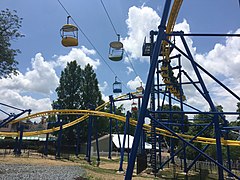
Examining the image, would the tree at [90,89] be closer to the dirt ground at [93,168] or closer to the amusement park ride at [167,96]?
the amusement park ride at [167,96]

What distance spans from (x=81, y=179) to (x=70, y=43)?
22.8 feet

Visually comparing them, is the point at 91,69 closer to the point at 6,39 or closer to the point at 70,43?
the point at 6,39

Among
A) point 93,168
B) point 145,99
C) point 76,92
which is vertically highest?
point 76,92

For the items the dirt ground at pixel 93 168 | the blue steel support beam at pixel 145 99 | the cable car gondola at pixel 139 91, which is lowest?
the dirt ground at pixel 93 168

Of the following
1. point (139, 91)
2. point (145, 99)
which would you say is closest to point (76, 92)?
point (139, 91)

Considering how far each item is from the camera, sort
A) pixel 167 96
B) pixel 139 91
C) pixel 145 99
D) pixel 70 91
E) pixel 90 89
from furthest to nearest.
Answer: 1. pixel 90 89
2. pixel 70 91
3. pixel 139 91
4. pixel 167 96
5. pixel 145 99

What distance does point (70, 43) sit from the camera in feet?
40.1

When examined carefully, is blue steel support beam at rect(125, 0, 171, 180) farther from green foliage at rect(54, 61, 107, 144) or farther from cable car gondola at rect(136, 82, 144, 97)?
green foliage at rect(54, 61, 107, 144)

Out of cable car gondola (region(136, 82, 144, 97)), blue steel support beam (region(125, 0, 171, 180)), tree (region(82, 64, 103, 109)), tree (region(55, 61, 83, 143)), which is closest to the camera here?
blue steel support beam (region(125, 0, 171, 180))

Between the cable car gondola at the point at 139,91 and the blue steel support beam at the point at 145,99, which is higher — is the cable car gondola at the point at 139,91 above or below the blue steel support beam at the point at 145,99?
above

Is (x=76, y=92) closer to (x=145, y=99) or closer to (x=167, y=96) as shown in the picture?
(x=167, y=96)

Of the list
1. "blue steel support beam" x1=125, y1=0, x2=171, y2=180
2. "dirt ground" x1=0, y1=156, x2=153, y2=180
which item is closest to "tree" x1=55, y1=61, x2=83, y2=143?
"dirt ground" x1=0, y1=156, x2=153, y2=180

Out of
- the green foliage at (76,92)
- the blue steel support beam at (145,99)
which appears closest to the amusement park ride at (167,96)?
the blue steel support beam at (145,99)

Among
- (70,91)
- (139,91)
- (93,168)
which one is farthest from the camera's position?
(70,91)
